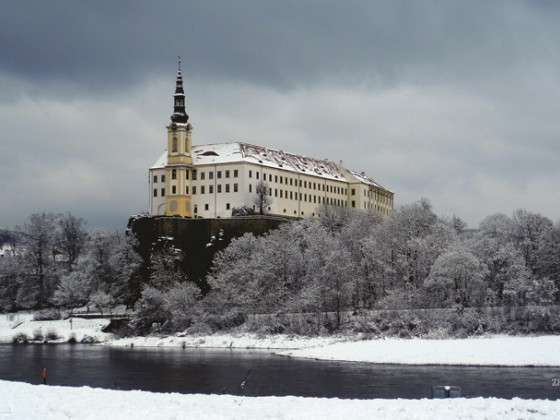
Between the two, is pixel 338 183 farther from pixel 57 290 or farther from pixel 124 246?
pixel 57 290

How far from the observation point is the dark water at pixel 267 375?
44.5 m

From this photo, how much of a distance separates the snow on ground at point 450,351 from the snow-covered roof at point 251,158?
193ft

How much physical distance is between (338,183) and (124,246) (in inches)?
1858

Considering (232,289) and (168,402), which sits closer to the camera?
(168,402)

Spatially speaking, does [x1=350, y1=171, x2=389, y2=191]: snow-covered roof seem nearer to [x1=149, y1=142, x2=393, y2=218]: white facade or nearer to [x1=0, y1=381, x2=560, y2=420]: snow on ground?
[x1=149, y1=142, x2=393, y2=218]: white facade

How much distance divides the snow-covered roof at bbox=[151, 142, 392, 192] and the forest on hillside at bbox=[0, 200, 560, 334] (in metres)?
19.3

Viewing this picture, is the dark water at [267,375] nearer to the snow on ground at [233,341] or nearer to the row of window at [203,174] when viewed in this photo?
the snow on ground at [233,341]

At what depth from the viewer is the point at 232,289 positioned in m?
94.8

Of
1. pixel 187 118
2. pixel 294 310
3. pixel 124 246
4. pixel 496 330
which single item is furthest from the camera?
pixel 187 118

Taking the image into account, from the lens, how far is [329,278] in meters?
86.6

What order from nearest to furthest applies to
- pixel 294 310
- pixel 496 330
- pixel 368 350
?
pixel 368 350 → pixel 496 330 → pixel 294 310

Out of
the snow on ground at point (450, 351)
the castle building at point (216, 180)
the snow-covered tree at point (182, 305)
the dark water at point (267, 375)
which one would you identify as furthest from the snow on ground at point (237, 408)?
the castle building at point (216, 180)

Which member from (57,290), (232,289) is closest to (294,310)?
(232,289)

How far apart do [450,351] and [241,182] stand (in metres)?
65.8
